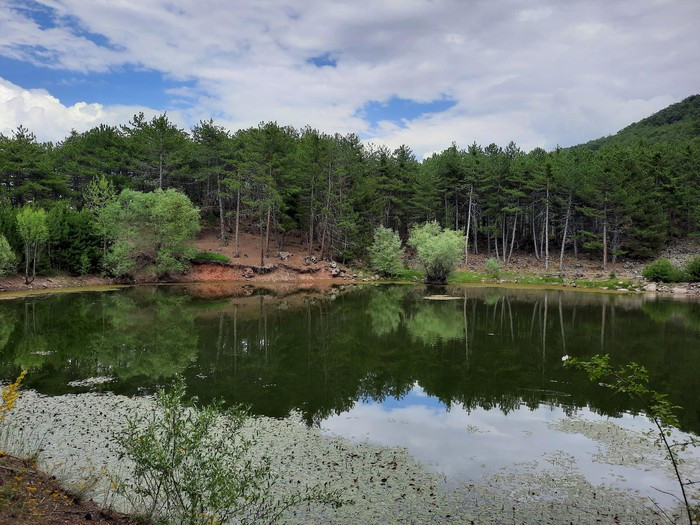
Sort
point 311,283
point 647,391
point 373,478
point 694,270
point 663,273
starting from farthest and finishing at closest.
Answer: point 311,283, point 663,273, point 694,270, point 373,478, point 647,391

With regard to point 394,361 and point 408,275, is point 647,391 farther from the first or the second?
point 408,275

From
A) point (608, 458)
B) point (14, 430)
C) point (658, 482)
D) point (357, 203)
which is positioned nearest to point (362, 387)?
point (608, 458)

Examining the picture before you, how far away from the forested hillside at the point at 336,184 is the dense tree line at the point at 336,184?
23 cm

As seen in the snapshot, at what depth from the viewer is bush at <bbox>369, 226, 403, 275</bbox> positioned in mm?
66375

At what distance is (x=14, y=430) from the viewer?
1284cm

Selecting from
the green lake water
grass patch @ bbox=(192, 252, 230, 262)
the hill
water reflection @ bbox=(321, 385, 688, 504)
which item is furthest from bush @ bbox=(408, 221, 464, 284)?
the hill

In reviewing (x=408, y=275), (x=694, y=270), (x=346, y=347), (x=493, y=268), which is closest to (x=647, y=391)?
(x=346, y=347)

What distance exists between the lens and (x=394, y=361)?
76.5 feet

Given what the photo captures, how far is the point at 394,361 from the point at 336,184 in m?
47.3

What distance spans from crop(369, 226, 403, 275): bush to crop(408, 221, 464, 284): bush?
3.63 m

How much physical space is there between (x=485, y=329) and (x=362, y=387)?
15521 millimetres

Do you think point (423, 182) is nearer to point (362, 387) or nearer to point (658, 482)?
point (362, 387)

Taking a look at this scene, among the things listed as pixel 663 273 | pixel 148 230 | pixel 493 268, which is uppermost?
pixel 148 230

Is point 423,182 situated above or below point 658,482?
above
